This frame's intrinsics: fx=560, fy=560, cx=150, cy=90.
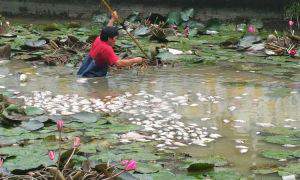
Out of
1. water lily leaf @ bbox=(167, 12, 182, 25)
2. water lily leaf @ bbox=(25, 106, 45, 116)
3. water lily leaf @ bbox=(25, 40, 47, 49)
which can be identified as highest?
water lily leaf @ bbox=(167, 12, 182, 25)

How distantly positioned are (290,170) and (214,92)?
2723 millimetres

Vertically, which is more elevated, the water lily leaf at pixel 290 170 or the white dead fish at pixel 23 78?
the white dead fish at pixel 23 78

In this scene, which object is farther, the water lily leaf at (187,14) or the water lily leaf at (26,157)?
the water lily leaf at (187,14)

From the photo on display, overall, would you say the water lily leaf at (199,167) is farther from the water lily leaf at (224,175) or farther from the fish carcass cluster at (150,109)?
the fish carcass cluster at (150,109)

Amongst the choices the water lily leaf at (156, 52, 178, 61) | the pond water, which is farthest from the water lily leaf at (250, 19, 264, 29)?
the pond water

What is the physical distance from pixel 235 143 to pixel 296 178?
0.92m

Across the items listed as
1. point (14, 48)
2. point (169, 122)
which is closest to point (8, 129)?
point (169, 122)

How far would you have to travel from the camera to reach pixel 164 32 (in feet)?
35.8

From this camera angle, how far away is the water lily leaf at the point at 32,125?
4895 mm

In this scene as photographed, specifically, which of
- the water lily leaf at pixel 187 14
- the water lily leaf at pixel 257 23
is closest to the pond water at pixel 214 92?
the water lily leaf at pixel 257 23

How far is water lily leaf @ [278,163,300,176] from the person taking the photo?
390 centimetres

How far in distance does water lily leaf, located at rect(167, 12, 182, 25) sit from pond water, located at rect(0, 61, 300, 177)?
4467 mm

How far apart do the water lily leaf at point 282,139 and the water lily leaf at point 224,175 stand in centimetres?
88

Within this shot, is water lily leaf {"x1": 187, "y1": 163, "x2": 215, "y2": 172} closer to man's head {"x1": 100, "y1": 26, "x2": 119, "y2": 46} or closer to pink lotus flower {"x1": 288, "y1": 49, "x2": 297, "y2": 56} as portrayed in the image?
man's head {"x1": 100, "y1": 26, "x2": 119, "y2": 46}
